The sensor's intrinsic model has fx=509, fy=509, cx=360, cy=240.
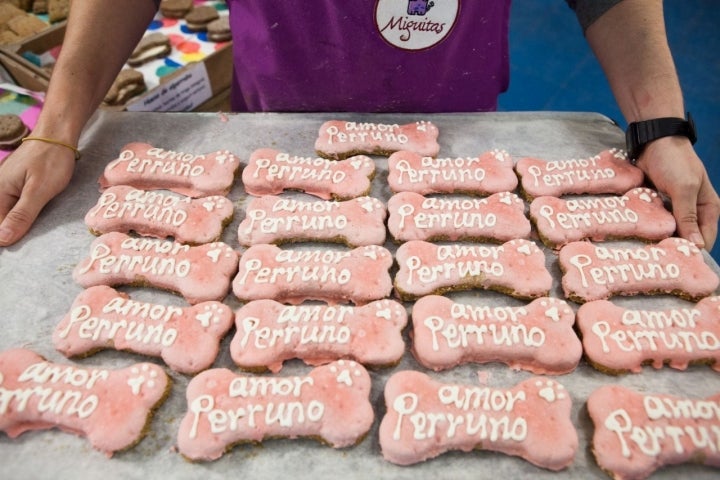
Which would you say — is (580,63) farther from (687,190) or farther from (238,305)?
(238,305)

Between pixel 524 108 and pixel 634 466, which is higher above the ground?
pixel 634 466

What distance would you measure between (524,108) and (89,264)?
3569mm

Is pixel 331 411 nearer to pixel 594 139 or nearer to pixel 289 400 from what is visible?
pixel 289 400

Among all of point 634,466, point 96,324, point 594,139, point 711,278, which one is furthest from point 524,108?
point 96,324

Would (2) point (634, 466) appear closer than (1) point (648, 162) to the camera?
Yes

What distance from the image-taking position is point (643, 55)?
6.79ft

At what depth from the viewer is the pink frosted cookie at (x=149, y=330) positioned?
158 cm

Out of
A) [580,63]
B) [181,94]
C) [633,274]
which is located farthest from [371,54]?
[580,63]

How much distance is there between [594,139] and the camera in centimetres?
235

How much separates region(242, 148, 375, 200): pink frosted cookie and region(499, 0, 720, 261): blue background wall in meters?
2.59

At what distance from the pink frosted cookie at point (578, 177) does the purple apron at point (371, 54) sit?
1.62ft

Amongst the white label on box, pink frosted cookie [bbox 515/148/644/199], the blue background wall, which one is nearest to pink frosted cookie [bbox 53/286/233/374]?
pink frosted cookie [bbox 515/148/644/199]

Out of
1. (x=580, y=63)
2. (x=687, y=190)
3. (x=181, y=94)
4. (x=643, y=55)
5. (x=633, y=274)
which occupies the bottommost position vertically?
(x=580, y=63)

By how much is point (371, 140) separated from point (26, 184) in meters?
1.36
